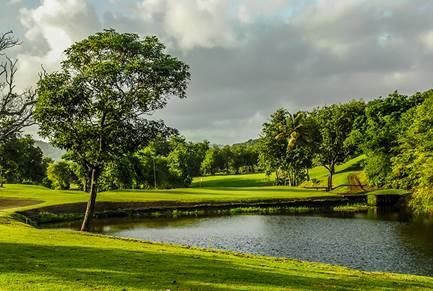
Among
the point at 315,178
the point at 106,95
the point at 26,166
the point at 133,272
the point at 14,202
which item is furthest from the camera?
the point at 26,166

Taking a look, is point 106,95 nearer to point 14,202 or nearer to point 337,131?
point 14,202

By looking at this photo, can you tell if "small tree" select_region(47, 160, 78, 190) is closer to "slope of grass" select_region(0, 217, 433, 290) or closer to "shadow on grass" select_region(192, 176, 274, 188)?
"shadow on grass" select_region(192, 176, 274, 188)

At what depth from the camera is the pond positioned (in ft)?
128

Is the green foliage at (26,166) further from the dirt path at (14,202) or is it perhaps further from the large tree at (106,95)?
the large tree at (106,95)

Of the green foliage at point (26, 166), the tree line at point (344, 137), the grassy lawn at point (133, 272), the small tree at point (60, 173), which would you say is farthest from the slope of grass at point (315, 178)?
the grassy lawn at point (133, 272)

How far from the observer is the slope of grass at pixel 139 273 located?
17.6m

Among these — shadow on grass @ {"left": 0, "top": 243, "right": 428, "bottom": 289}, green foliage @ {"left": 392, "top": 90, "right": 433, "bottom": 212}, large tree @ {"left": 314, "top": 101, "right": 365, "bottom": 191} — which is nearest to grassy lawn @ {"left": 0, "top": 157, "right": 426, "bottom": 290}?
shadow on grass @ {"left": 0, "top": 243, "right": 428, "bottom": 289}

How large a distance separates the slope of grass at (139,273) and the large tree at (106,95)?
54.2 ft

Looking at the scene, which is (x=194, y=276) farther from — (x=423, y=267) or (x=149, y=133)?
(x=149, y=133)

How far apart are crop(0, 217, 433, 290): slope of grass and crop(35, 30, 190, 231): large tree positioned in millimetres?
16531

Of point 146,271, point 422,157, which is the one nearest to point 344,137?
point 422,157

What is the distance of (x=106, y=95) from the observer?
42.6 metres

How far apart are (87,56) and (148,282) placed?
30.6 metres

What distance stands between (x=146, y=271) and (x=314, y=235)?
35.7 m
